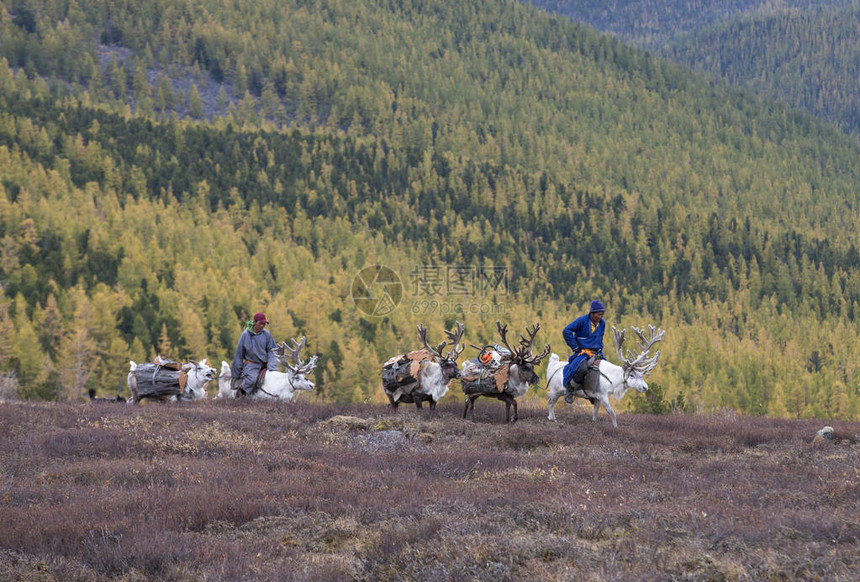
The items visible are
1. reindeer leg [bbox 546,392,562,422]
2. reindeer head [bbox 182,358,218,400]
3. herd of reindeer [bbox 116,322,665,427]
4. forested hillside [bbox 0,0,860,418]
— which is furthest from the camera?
A: forested hillside [bbox 0,0,860,418]

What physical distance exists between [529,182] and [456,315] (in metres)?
88.8

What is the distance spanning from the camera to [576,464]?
12023 mm

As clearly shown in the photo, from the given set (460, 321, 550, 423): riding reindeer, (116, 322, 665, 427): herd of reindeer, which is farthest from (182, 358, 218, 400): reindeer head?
(460, 321, 550, 423): riding reindeer

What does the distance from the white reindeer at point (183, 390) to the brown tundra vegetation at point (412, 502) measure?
4.62m

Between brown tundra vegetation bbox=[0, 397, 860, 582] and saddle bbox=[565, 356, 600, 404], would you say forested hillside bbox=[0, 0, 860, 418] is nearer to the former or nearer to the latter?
brown tundra vegetation bbox=[0, 397, 860, 582]

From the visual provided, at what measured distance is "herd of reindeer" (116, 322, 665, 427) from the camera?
16469 mm

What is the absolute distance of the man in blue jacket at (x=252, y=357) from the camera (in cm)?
1969

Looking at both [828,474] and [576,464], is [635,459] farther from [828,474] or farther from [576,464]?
[828,474]

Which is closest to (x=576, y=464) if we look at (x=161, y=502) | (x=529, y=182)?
(x=161, y=502)
